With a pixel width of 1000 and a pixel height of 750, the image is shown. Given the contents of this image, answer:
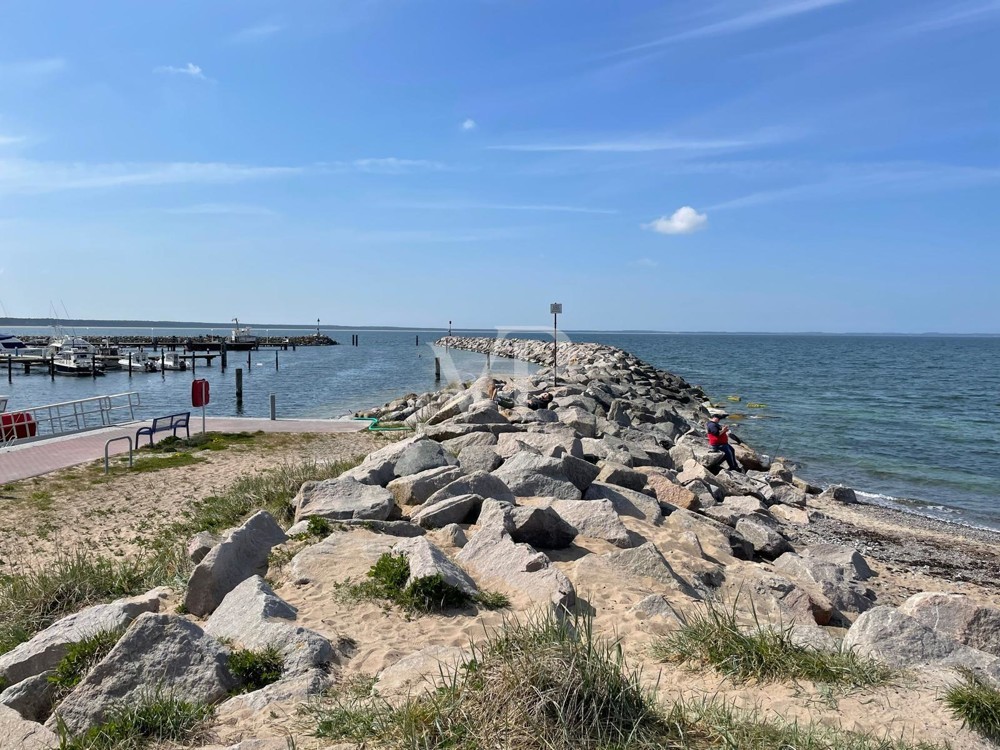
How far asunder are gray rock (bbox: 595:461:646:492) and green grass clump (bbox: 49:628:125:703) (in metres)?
6.82

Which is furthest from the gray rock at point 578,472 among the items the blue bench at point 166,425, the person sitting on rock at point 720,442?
the blue bench at point 166,425

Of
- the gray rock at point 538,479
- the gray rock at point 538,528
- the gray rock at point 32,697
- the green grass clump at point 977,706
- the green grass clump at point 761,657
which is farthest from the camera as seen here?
the gray rock at point 538,479

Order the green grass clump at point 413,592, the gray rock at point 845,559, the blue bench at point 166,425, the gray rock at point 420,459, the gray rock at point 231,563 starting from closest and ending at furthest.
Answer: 1. the green grass clump at point 413,592
2. the gray rock at point 231,563
3. the gray rock at point 845,559
4. the gray rock at point 420,459
5. the blue bench at point 166,425

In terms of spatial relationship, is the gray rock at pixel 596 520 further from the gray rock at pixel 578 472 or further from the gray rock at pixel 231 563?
the gray rock at pixel 231 563

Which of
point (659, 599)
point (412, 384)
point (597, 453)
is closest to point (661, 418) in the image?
point (597, 453)

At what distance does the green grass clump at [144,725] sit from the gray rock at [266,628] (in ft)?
2.11

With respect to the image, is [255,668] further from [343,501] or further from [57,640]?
[343,501]

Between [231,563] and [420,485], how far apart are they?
2888 millimetres

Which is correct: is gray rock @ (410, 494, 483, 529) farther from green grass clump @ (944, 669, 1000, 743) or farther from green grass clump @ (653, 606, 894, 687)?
green grass clump @ (944, 669, 1000, 743)

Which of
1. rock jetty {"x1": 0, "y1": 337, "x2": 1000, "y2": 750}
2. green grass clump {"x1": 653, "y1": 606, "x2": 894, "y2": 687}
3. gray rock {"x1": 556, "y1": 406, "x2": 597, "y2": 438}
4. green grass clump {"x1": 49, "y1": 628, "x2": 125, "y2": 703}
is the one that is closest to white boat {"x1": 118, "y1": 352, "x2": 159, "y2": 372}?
gray rock {"x1": 556, "y1": 406, "x2": 597, "y2": 438}

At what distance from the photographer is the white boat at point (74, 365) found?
56.2 metres

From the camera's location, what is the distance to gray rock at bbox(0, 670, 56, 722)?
4332 mm

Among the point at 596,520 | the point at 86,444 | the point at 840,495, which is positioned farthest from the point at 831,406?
the point at 86,444

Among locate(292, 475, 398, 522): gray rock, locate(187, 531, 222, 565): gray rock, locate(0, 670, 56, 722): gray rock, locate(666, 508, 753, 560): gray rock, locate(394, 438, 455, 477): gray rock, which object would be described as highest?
locate(394, 438, 455, 477): gray rock
